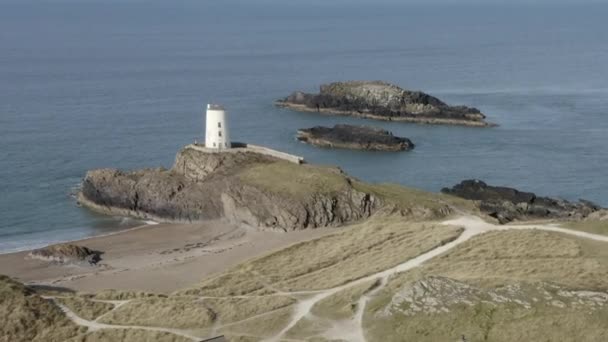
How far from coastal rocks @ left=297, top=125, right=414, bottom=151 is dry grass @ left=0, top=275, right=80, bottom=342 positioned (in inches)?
2502

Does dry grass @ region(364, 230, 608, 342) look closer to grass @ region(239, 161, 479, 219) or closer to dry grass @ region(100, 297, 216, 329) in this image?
dry grass @ region(100, 297, 216, 329)

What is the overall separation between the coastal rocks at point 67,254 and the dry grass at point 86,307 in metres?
17.9

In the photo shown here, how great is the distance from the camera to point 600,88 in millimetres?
141875

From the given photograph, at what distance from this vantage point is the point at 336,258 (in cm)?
5059

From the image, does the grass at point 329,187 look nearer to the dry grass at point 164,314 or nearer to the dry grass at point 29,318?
the dry grass at point 164,314

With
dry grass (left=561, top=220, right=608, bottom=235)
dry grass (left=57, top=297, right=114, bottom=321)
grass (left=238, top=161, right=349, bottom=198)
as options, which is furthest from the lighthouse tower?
dry grass (left=57, top=297, right=114, bottom=321)

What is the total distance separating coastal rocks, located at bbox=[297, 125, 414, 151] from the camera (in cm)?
9938

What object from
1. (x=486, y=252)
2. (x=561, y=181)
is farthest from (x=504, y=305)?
(x=561, y=181)

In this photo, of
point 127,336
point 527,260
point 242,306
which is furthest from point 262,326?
point 527,260

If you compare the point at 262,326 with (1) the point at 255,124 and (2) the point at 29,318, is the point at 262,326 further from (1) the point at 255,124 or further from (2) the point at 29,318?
(1) the point at 255,124

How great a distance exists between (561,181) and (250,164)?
106ft

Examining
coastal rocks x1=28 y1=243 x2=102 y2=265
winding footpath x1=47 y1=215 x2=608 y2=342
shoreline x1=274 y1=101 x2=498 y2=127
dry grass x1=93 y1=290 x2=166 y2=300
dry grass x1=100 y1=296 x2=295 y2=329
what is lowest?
coastal rocks x1=28 y1=243 x2=102 y2=265

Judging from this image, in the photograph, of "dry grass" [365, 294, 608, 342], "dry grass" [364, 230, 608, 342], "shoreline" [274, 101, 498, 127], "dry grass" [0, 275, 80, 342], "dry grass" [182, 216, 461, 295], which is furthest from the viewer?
"shoreline" [274, 101, 498, 127]

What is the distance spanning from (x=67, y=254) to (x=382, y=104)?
7492 cm
